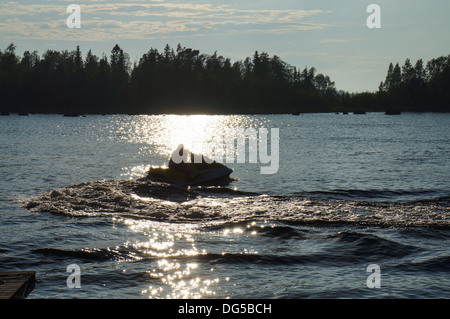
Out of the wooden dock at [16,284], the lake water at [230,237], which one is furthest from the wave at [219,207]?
the wooden dock at [16,284]

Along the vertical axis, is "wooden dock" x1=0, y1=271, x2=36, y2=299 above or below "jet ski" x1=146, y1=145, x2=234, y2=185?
below

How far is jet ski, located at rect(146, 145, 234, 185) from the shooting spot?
1051 inches

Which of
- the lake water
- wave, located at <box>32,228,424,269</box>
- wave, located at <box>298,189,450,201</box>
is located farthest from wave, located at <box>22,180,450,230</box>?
wave, located at <box>32,228,424,269</box>

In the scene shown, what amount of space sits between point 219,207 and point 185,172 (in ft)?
20.9

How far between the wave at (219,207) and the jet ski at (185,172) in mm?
1113

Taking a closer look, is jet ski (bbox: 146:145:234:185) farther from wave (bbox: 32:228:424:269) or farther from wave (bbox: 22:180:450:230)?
wave (bbox: 32:228:424:269)

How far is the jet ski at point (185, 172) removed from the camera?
87.6ft

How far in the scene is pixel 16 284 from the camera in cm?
955

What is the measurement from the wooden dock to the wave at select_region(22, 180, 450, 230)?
27.1ft

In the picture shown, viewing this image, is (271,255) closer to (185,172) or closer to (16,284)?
(16,284)

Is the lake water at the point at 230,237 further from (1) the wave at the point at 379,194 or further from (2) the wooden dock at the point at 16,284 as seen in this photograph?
(2) the wooden dock at the point at 16,284

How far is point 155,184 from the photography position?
2539 cm
